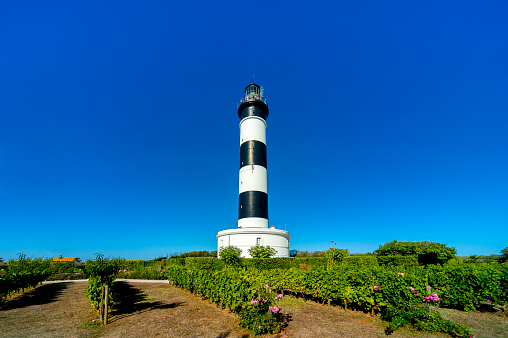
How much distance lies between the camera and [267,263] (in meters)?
21.0

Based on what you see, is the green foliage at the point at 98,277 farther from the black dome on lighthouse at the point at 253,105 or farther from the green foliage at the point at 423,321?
the black dome on lighthouse at the point at 253,105

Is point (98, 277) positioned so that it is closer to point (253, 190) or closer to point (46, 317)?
point (46, 317)

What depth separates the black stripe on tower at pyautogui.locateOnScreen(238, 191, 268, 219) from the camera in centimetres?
2692

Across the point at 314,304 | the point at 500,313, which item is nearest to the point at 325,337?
the point at 314,304

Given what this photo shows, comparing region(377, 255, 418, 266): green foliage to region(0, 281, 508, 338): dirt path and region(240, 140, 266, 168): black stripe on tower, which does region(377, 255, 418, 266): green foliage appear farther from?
region(240, 140, 266, 168): black stripe on tower

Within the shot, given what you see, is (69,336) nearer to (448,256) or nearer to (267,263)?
(267,263)

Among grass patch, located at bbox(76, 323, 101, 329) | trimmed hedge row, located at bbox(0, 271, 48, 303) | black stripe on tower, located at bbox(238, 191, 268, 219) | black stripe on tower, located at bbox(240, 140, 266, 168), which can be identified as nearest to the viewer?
grass patch, located at bbox(76, 323, 101, 329)

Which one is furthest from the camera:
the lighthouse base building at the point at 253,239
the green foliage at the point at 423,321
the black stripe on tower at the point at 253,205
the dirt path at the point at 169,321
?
the black stripe on tower at the point at 253,205

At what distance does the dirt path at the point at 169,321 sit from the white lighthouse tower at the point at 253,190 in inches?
531

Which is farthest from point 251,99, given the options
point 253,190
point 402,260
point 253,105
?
point 402,260

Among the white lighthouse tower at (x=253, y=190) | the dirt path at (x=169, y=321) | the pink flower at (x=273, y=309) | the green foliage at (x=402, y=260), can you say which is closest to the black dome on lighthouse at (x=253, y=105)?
the white lighthouse tower at (x=253, y=190)

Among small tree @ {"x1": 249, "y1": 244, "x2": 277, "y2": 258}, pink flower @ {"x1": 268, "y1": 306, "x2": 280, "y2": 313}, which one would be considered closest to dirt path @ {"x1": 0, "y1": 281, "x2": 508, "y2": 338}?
pink flower @ {"x1": 268, "y1": 306, "x2": 280, "y2": 313}

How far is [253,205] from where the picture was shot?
27.1 m

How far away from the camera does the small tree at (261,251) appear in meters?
23.8
